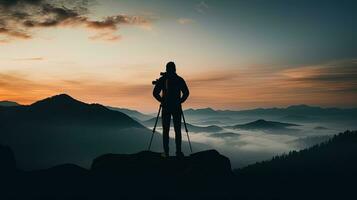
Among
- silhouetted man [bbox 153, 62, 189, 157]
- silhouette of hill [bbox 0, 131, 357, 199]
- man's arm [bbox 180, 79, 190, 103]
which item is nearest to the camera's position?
silhouette of hill [bbox 0, 131, 357, 199]

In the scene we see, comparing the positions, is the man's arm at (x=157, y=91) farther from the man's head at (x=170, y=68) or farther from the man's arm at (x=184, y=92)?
the man's arm at (x=184, y=92)

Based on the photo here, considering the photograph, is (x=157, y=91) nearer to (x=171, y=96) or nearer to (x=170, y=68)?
(x=171, y=96)

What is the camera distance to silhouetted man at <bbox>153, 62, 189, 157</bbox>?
18.3 m

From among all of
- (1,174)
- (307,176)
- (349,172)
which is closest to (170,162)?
(307,176)

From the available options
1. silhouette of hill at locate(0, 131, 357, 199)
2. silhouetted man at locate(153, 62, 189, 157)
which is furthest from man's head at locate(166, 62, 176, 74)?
silhouette of hill at locate(0, 131, 357, 199)

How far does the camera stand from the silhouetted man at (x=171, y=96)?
18.3 m

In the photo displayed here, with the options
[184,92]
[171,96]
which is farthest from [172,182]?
[184,92]

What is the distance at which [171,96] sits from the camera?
60.1ft

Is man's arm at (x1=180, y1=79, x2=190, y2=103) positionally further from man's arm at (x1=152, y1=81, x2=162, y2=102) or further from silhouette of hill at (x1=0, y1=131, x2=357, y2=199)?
silhouette of hill at (x1=0, y1=131, x2=357, y2=199)

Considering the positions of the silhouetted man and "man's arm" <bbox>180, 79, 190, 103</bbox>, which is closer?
the silhouetted man

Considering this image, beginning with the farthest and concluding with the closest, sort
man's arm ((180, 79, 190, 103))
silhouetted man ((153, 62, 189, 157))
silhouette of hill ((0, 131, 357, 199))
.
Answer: man's arm ((180, 79, 190, 103)), silhouetted man ((153, 62, 189, 157)), silhouette of hill ((0, 131, 357, 199))

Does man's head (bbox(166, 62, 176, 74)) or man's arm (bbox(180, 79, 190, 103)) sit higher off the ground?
man's head (bbox(166, 62, 176, 74))

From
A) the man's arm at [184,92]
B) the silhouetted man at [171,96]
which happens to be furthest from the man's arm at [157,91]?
the man's arm at [184,92]

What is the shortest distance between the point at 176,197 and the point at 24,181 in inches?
474
